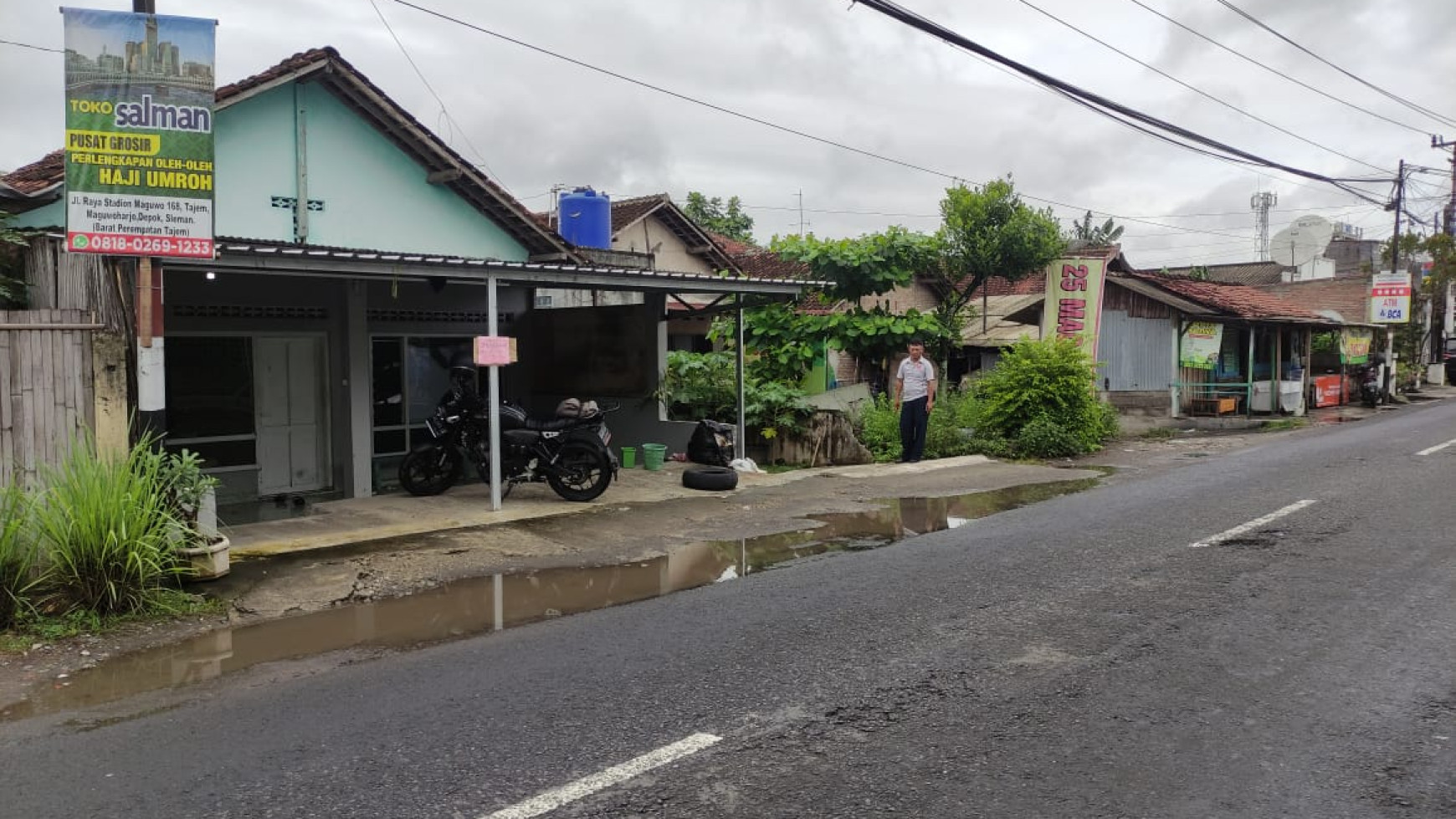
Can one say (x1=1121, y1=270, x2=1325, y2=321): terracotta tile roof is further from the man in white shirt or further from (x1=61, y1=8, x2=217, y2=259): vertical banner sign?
(x1=61, y1=8, x2=217, y2=259): vertical banner sign

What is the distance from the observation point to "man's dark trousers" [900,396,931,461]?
49.4 ft

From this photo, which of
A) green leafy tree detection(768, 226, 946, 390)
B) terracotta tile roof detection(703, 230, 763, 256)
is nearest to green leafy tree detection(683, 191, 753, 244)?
terracotta tile roof detection(703, 230, 763, 256)

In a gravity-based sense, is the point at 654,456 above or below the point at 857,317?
below

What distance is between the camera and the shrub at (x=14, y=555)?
6.39 metres

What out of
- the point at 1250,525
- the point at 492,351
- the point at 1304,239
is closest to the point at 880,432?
the point at 1250,525

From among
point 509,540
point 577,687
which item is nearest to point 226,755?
point 577,687

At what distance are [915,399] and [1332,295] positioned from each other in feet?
112

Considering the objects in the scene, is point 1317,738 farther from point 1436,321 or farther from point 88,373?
point 1436,321

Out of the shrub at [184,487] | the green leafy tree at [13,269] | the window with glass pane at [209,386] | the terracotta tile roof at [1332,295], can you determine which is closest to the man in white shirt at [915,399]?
the window with glass pane at [209,386]

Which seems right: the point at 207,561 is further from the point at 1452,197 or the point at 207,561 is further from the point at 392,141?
the point at 1452,197

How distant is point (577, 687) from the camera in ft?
16.9

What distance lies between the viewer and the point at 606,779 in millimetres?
4016

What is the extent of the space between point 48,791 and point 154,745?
0.52 m

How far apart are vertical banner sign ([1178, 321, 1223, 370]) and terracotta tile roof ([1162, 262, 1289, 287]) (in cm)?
2409
